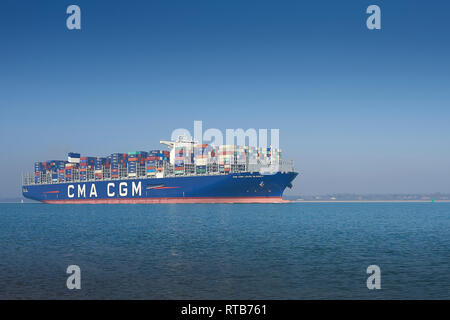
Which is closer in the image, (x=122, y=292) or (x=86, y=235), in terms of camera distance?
(x=122, y=292)

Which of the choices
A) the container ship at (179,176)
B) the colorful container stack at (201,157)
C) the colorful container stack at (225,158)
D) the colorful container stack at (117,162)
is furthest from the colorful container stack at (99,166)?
the colorful container stack at (225,158)

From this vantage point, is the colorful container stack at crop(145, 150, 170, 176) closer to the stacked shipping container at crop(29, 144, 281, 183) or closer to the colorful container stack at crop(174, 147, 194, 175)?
the stacked shipping container at crop(29, 144, 281, 183)

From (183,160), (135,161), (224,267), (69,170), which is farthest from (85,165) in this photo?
(224,267)

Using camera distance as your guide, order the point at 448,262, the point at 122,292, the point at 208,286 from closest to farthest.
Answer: the point at 122,292
the point at 208,286
the point at 448,262

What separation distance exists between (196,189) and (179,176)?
5.42 metres

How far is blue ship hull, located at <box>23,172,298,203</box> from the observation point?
307 feet

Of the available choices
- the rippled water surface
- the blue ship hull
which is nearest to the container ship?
the blue ship hull

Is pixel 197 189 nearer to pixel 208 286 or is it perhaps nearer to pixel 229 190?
pixel 229 190

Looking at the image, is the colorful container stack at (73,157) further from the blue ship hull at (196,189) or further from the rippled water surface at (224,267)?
the rippled water surface at (224,267)
